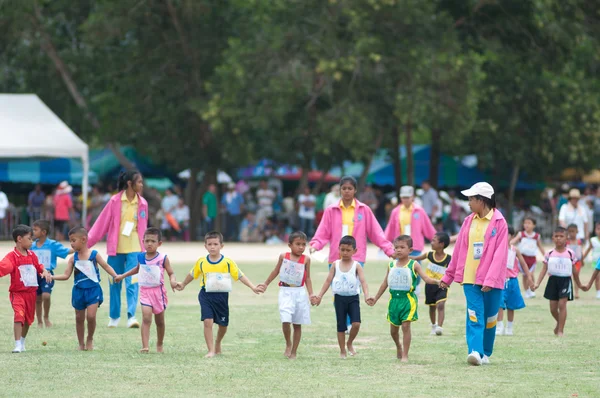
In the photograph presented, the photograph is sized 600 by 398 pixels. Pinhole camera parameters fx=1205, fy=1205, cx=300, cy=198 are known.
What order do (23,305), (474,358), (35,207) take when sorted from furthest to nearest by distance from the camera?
(35,207), (23,305), (474,358)

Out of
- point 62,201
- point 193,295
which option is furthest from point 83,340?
point 62,201

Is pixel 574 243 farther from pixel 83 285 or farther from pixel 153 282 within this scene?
pixel 83 285

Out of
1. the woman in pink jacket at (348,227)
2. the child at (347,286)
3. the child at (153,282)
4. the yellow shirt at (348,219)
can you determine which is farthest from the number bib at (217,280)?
the yellow shirt at (348,219)

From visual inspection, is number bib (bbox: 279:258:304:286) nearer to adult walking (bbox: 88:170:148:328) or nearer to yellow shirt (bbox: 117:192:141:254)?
adult walking (bbox: 88:170:148:328)

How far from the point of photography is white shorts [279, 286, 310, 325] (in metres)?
12.2

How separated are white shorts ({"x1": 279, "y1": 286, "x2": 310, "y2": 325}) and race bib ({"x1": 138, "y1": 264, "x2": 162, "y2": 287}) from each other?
4.47 ft

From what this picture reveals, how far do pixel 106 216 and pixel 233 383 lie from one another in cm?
567

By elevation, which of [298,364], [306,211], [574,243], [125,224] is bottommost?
[298,364]

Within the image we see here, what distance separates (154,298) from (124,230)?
2.81 metres

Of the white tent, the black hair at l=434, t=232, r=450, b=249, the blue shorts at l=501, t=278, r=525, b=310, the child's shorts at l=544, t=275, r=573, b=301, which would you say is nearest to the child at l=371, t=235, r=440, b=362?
the black hair at l=434, t=232, r=450, b=249

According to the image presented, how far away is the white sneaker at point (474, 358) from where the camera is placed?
1147 cm

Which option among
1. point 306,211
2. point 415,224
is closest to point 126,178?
point 415,224

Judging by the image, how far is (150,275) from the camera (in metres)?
12.7

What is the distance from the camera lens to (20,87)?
43.6 metres
